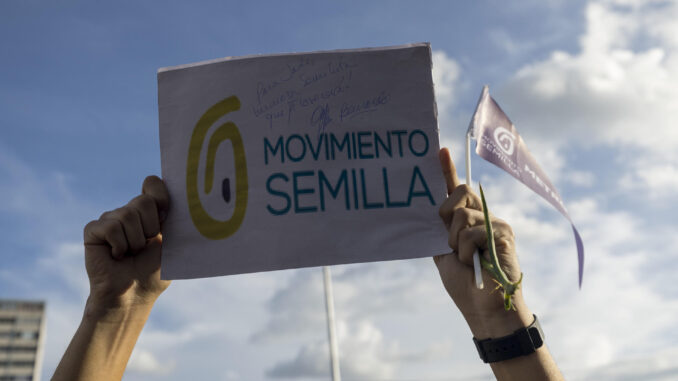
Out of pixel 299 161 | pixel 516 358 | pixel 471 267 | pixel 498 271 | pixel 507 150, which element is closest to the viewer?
pixel 498 271

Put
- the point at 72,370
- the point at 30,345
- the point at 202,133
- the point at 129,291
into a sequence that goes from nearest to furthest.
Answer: the point at 72,370
the point at 129,291
the point at 202,133
the point at 30,345

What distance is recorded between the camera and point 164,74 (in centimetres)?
303

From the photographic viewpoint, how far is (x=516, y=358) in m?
2.43

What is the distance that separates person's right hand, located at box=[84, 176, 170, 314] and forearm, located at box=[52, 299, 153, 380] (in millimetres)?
30

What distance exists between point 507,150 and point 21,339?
11997 centimetres

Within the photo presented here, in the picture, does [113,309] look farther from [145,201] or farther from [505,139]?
[505,139]

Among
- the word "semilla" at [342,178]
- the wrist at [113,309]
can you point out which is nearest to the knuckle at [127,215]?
the wrist at [113,309]

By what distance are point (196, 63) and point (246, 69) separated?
277 mm

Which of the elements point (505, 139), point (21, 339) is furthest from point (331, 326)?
point (21, 339)

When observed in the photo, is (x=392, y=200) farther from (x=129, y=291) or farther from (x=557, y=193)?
(x=557, y=193)

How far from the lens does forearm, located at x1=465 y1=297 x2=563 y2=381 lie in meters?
2.41

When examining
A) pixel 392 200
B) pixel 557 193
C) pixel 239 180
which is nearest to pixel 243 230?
pixel 239 180
